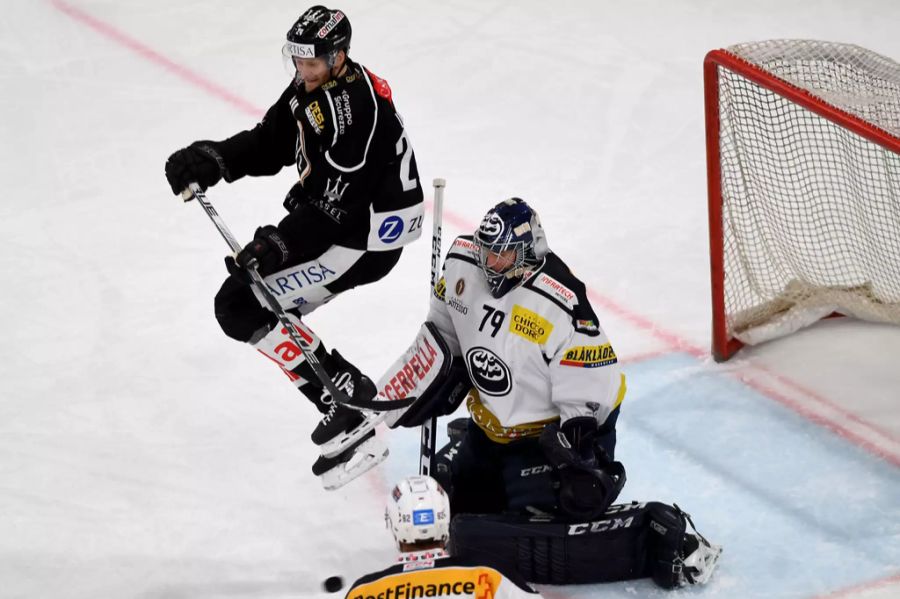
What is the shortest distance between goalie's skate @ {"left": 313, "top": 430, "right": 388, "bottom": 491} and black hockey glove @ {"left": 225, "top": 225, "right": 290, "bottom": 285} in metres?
0.63

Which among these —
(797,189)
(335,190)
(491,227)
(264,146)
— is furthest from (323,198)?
(797,189)

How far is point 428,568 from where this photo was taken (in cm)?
262

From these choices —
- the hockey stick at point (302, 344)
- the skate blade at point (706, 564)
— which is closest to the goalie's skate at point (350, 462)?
the hockey stick at point (302, 344)

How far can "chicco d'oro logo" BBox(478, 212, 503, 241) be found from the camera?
345cm

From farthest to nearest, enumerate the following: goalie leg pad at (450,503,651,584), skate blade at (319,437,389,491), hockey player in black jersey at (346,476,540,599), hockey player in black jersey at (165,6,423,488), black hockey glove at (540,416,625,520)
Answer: skate blade at (319,437,389,491) < hockey player in black jersey at (165,6,423,488) < goalie leg pad at (450,503,651,584) < black hockey glove at (540,416,625,520) < hockey player in black jersey at (346,476,540,599)

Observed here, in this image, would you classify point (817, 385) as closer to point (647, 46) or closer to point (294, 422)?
point (294, 422)

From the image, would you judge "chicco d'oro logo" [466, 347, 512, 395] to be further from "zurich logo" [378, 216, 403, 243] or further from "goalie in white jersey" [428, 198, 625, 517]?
"zurich logo" [378, 216, 403, 243]

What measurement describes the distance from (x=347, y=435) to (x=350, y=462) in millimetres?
90

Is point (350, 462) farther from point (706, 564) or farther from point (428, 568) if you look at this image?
point (428, 568)

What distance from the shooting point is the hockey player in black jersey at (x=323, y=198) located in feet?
11.9

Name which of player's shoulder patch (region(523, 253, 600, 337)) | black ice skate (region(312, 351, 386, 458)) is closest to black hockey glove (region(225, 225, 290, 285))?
black ice skate (region(312, 351, 386, 458))

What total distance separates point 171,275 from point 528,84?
8.41ft

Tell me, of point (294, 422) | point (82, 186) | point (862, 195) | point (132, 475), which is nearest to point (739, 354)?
point (862, 195)

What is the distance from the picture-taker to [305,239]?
375 centimetres
